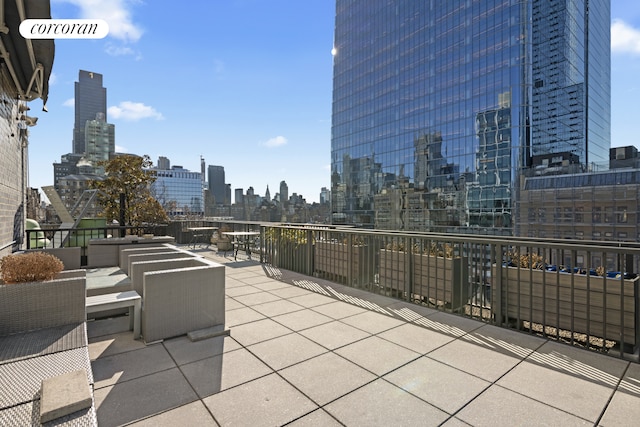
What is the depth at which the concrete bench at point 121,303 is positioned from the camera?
3.19m

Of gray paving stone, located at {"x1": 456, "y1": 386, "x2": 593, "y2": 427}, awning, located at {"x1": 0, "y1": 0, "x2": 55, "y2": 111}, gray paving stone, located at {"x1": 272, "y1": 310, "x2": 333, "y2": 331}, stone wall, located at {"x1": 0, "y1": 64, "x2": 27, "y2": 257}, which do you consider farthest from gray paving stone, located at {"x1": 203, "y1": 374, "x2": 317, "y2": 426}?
stone wall, located at {"x1": 0, "y1": 64, "x2": 27, "y2": 257}

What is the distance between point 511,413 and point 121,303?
3.65 m

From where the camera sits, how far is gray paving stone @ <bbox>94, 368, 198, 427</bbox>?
6.91 feet

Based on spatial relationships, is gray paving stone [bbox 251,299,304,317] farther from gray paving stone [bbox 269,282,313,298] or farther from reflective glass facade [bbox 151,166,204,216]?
reflective glass facade [bbox 151,166,204,216]

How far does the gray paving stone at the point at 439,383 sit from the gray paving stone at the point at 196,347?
1.70 m

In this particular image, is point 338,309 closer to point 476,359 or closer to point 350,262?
point 350,262

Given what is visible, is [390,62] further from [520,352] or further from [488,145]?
[520,352]

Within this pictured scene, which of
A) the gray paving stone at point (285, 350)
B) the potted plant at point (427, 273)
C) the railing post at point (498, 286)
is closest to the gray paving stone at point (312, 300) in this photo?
the potted plant at point (427, 273)

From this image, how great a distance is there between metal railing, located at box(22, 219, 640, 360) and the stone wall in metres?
5.32

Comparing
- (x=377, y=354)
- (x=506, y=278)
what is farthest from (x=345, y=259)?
(x=377, y=354)

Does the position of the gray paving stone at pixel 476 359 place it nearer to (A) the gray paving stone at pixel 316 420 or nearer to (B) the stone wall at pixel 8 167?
(A) the gray paving stone at pixel 316 420

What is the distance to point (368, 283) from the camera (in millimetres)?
5848

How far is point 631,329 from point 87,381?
466cm

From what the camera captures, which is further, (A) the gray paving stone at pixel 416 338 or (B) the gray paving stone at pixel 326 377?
(A) the gray paving stone at pixel 416 338
